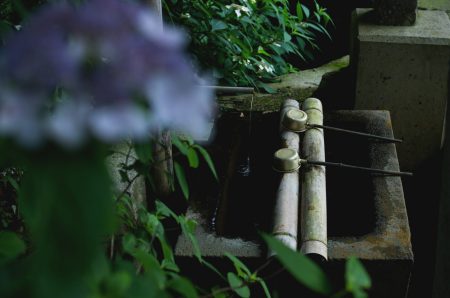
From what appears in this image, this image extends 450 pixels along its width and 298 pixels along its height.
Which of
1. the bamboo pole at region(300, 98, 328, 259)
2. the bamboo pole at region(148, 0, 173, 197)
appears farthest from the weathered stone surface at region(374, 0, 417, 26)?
the bamboo pole at region(148, 0, 173, 197)

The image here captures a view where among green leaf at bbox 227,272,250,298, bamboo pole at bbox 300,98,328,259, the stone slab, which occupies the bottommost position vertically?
bamboo pole at bbox 300,98,328,259

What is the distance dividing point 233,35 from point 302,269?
3.91 m

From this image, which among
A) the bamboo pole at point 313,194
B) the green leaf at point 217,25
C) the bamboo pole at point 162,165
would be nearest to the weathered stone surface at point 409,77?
the bamboo pole at point 313,194

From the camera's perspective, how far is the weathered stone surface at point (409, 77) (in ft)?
15.6

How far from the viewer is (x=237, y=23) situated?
Answer: 477cm

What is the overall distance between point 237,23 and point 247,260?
2403 millimetres

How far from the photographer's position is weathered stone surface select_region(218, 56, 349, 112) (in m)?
4.66

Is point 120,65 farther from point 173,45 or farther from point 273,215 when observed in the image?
point 273,215

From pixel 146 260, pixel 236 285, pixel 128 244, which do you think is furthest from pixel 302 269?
pixel 236 285

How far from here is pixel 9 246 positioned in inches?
47.1

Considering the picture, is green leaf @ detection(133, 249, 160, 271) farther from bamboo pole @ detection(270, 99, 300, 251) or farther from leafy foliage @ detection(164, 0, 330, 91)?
leafy foliage @ detection(164, 0, 330, 91)

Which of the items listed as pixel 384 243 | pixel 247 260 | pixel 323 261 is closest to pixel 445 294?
pixel 384 243

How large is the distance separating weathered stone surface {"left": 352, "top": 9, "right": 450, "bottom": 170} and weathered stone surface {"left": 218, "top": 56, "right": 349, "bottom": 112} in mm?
444

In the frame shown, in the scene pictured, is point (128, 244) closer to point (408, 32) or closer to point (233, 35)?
point (233, 35)
